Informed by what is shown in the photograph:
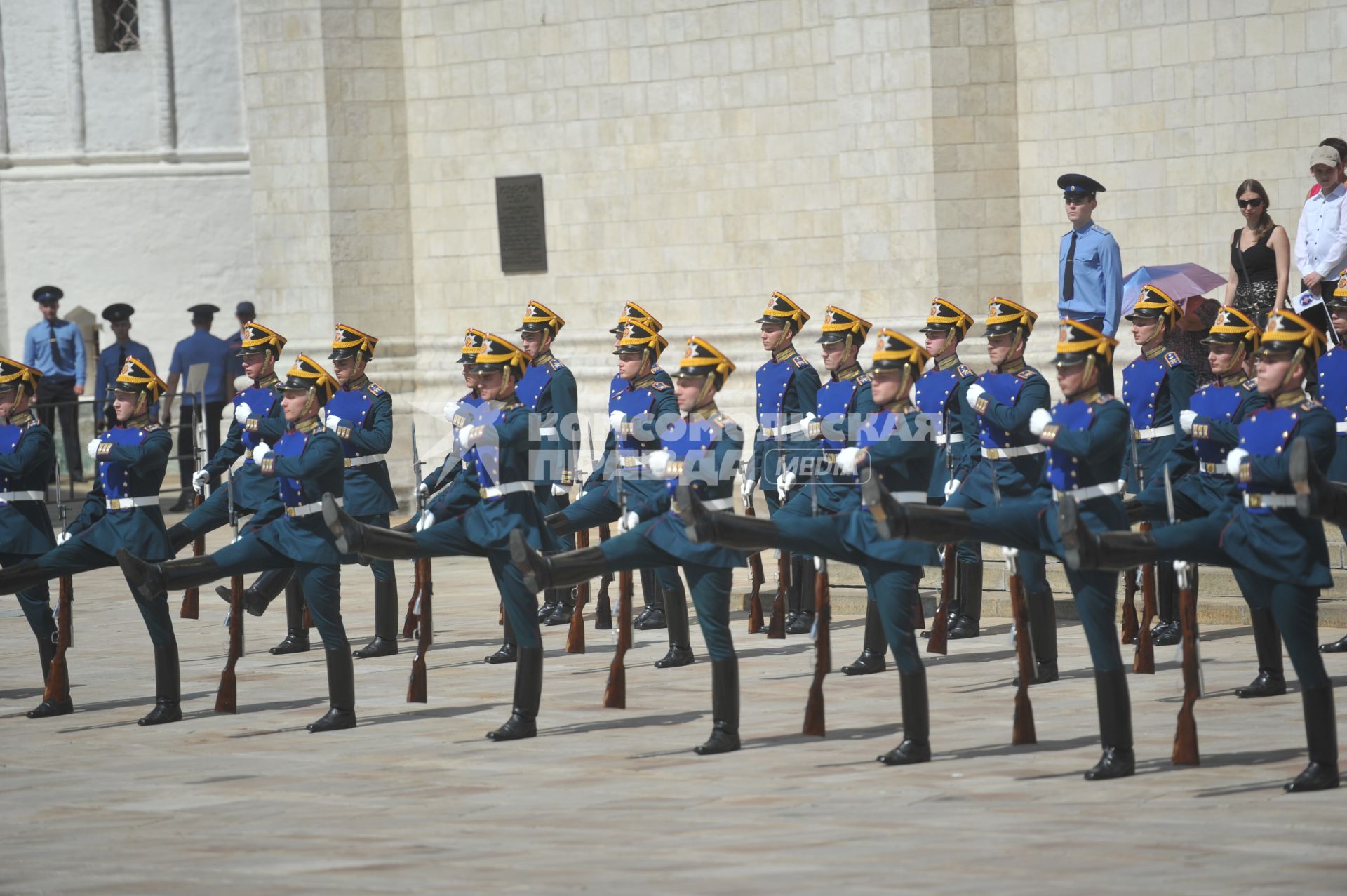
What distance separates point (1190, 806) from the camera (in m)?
8.15

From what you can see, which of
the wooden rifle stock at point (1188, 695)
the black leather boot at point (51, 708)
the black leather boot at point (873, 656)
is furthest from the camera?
the black leather boot at point (873, 656)

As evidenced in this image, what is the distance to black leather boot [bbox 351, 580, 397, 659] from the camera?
13.6 m

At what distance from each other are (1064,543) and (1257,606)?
7.13 feet

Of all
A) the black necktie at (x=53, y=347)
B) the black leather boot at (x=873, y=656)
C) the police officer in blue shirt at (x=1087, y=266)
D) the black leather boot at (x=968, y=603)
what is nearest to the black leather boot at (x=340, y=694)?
the black leather boot at (x=873, y=656)

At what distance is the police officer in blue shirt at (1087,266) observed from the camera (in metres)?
13.8

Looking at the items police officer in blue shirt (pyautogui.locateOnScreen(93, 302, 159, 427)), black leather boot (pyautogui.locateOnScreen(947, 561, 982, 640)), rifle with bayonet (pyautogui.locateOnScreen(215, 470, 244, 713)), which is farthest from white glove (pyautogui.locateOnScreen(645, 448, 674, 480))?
police officer in blue shirt (pyautogui.locateOnScreen(93, 302, 159, 427))

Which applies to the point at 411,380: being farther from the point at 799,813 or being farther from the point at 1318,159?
the point at 799,813

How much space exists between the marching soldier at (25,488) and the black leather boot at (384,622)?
1991mm

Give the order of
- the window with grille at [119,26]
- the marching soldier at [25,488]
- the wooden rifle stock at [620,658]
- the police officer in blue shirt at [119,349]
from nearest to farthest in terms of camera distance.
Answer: the wooden rifle stock at [620,658]
the marching soldier at [25,488]
the police officer in blue shirt at [119,349]
the window with grille at [119,26]

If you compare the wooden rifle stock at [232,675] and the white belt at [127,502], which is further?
the white belt at [127,502]

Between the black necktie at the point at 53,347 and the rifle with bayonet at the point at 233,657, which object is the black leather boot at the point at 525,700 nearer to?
the rifle with bayonet at the point at 233,657

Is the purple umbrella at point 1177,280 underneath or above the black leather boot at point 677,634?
above

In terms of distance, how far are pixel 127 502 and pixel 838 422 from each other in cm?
374

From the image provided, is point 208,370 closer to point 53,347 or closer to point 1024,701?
point 53,347
